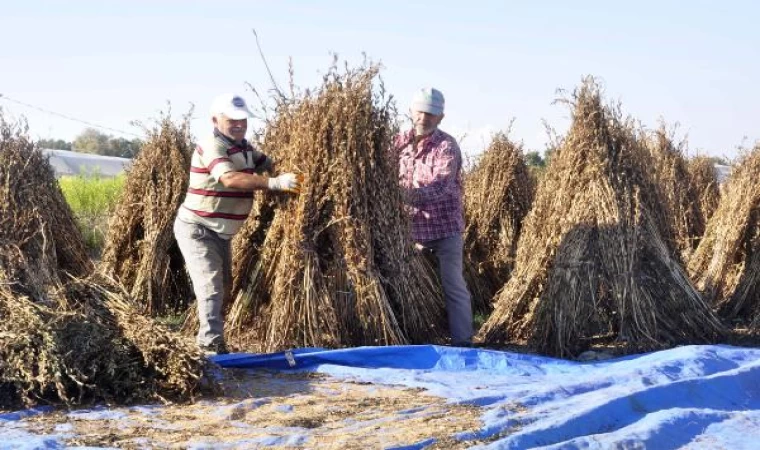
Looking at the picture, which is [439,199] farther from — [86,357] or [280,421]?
[86,357]

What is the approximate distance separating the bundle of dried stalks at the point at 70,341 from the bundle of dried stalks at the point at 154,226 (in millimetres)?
2073

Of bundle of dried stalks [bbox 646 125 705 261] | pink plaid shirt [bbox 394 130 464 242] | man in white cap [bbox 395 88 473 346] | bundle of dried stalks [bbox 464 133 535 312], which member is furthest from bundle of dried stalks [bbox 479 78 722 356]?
bundle of dried stalks [bbox 646 125 705 261]

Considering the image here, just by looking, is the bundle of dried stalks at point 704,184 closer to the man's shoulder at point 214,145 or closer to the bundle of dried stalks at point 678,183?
the bundle of dried stalks at point 678,183

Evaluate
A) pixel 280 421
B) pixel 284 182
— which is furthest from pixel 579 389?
pixel 284 182

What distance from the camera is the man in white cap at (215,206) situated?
18.2ft

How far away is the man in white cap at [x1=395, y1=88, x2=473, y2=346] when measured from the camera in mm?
6262

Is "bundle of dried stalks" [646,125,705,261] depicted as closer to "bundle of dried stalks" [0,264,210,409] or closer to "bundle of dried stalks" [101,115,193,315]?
"bundle of dried stalks" [101,115,193,315]

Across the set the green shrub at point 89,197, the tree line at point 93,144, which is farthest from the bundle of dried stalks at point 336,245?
the tree line at point 93,144

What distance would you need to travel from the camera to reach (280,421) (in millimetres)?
4246

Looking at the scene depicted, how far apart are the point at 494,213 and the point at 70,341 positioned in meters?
4.63

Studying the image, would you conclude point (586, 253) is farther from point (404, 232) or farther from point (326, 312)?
point (326, 312)

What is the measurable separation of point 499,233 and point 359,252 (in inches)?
109

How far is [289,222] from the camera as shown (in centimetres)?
595

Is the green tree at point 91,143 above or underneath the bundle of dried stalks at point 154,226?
above
